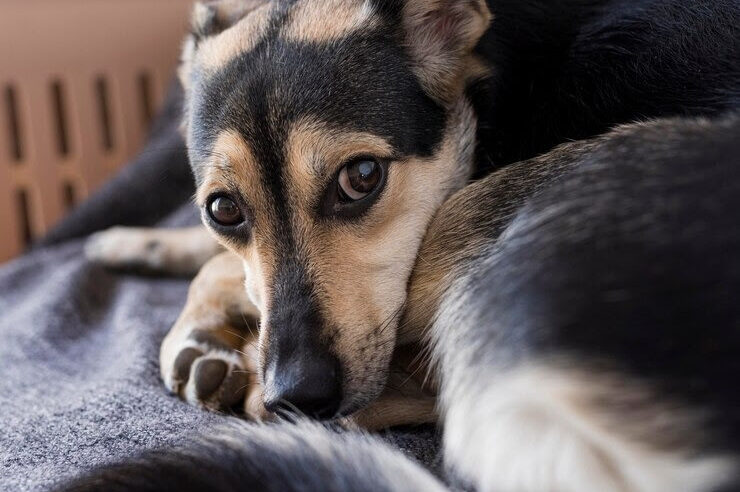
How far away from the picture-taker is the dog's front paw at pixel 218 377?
1282 millimetres

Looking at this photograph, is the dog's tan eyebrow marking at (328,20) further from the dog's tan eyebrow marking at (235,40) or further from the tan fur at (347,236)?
the tan fur at (347,236)

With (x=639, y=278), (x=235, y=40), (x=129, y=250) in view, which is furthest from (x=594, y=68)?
(x=129, y=250)

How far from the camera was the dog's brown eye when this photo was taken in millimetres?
1235

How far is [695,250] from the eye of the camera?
2.47 feet

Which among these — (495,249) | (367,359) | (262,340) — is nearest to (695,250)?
→ (495,249)

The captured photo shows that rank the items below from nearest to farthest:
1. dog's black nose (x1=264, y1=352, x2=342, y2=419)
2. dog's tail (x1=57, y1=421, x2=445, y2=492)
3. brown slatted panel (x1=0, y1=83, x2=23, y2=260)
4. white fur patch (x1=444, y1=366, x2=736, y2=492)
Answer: white fur patch (x1=444, y1=366, x2=736, y2=492), dog's tail (x1=57, y1=421, x2=445, y2=492), dog's black nose (x1=264, y1=352, x2=342, y2=419), brown slatted panel (x1=0, y1=83, x2=23, y2=260)

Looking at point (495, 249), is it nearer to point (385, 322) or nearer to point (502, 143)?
point (385, 322)

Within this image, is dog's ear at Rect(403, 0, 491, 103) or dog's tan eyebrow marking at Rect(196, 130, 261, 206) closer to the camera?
dog's tan eyebrow marking at Rect(196, 130, 261, 206)

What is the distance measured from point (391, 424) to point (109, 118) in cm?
212

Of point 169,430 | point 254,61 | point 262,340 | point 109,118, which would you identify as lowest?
point 109,118

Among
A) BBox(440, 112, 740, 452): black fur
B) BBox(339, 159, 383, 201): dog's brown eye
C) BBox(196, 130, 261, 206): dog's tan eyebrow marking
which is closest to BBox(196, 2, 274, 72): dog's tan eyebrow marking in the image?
BBox(196, 130, 261, 206): dog's tan eyebrow marking

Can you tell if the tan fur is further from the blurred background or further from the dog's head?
the blurred background

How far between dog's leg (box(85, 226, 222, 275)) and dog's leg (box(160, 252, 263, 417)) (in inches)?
18.7

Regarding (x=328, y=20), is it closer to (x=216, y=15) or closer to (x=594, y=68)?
(x=216, y=15)
